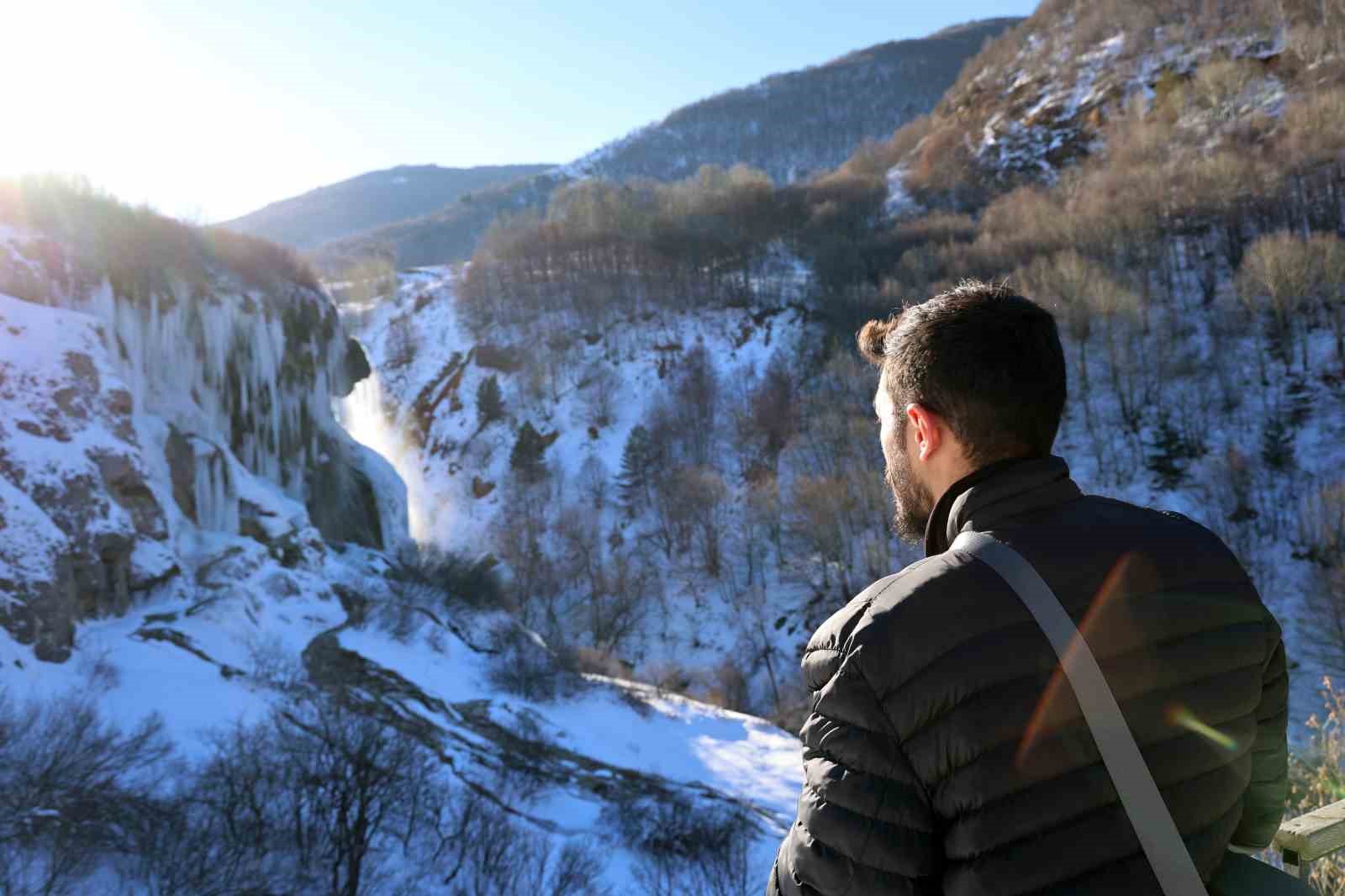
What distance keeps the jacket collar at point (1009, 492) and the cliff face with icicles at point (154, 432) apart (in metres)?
14.4

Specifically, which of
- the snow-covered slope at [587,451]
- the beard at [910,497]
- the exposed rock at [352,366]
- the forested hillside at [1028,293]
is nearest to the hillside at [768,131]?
the forested hillside at [1028,293]

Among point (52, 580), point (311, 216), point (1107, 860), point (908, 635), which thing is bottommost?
point (52, 580)

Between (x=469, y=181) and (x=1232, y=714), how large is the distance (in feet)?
660

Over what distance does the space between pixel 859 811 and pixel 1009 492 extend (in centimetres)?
63

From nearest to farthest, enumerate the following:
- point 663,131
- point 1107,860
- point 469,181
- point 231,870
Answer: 1. point 1107,860
2. point 231,870
3. point 663,131
4. point 469,181

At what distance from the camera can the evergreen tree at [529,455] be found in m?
51.3

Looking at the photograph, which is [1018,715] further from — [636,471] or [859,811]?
[636,471]

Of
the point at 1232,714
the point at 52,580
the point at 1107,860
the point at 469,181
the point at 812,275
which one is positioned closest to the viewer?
the point at 1107,860

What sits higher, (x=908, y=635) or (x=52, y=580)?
(x=908, y=635)

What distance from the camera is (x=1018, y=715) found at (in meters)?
1.36

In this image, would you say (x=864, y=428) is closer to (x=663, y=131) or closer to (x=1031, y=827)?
(x=1031, y=827)

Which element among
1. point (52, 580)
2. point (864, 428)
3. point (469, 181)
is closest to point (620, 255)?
point (864, 428)

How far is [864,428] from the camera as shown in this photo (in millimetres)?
40938

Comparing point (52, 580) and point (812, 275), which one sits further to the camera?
point (812, 275)
